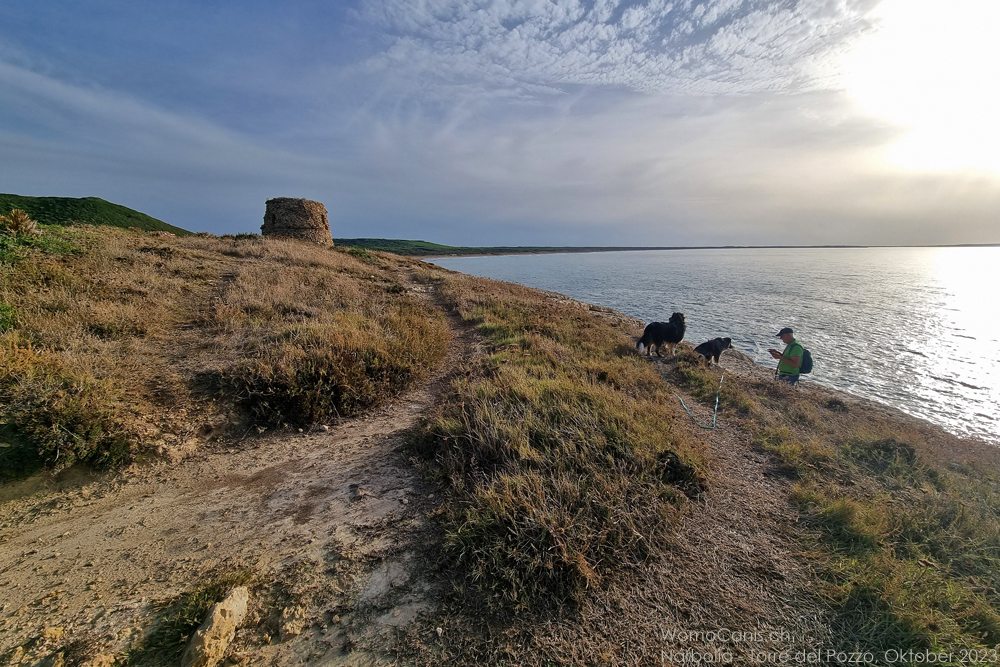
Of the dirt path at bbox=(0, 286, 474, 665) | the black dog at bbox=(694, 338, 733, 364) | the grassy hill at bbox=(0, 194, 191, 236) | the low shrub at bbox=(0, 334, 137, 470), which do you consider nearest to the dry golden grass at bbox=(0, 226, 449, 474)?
the low shrub at bbox=(0, 334, 137, 470)

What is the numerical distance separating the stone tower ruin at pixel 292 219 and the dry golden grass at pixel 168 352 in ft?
49.2

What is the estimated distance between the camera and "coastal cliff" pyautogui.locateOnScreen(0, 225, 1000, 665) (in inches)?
92.3

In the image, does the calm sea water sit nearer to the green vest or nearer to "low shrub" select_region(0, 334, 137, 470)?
the green vest

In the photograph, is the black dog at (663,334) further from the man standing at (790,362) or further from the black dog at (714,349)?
the man standing at (790,362)

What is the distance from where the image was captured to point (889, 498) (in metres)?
4.02

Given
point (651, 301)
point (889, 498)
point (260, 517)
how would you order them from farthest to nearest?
point (651, 301) → point (889, 498) → point (260, 517)

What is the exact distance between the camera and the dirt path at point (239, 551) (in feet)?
7.25

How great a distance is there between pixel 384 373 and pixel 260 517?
287 cm

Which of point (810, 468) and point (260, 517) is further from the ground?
point (260, 517)

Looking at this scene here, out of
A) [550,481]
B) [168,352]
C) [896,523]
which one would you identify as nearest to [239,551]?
[550,481]

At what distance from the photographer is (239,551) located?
282cm

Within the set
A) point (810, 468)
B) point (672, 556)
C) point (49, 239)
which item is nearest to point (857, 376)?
point (810, 468)

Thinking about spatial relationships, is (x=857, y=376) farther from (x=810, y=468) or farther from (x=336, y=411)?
(x=336, y=411)

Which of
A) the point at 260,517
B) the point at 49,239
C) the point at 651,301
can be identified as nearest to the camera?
the point at 260,517
